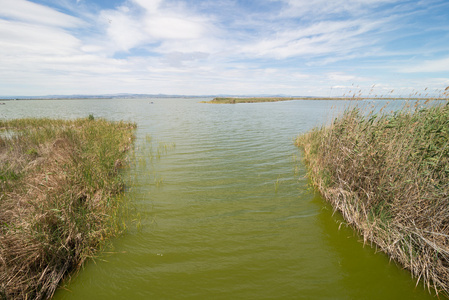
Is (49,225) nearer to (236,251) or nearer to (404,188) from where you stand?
(236,251)

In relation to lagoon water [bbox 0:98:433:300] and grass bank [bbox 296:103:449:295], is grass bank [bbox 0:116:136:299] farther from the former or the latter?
grass bank [bbox 296:103:449:295]

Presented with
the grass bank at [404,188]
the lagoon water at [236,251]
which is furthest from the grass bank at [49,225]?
the grass bank at [404,188]

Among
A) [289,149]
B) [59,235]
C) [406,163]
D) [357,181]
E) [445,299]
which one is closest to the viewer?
[445,299]

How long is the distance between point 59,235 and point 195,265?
9.78ft

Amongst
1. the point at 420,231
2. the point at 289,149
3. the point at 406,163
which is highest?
the point at 406,163

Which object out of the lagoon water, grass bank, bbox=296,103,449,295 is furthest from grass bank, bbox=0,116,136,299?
grass bank, bbox=296,103,449,295

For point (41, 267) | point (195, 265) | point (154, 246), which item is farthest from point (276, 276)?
point (41, 267)

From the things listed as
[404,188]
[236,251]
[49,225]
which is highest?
[404,188]

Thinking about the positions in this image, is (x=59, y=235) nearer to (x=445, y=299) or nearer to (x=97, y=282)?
(x=97, y=282)

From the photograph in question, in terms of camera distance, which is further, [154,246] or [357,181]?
[357,181]

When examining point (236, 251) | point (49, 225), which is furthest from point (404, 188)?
point (49, 225)

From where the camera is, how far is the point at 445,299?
143 inches

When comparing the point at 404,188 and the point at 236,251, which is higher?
the point at 404,188

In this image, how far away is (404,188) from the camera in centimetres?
471
